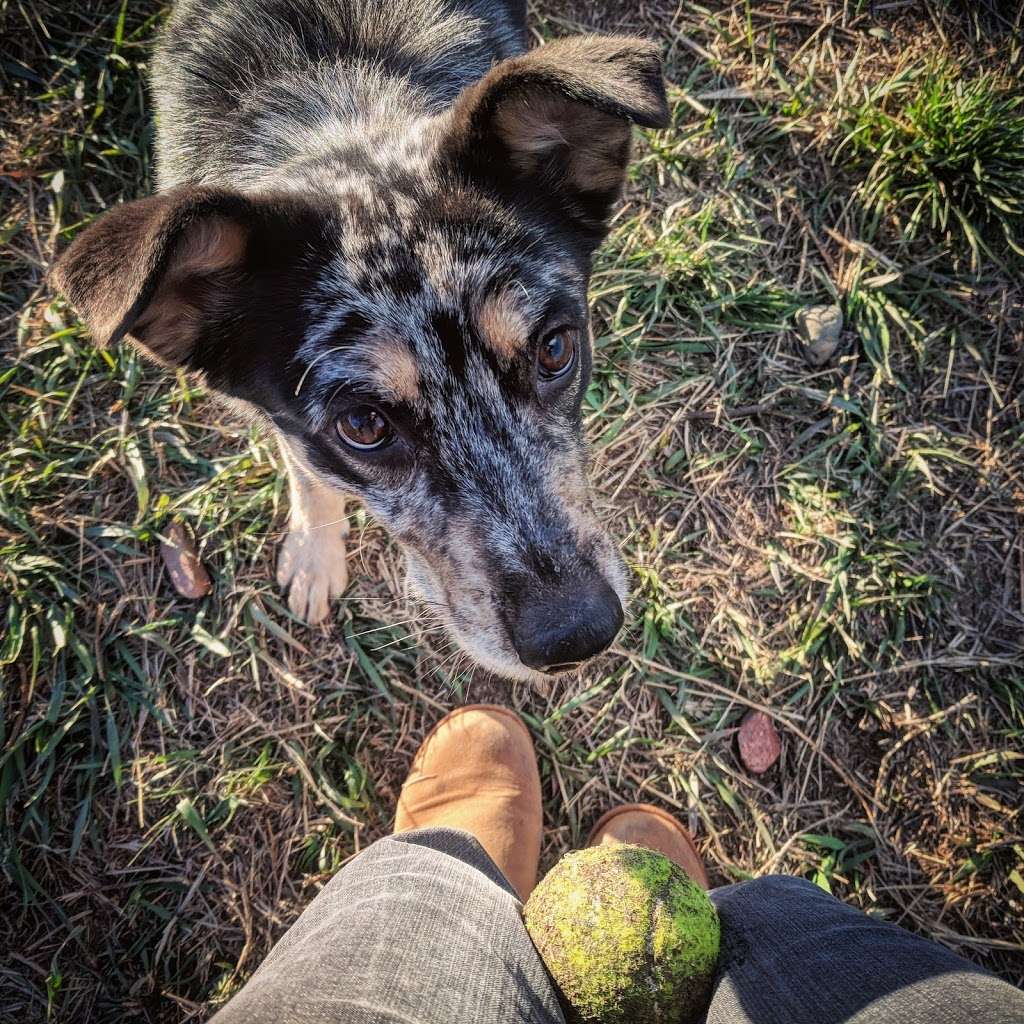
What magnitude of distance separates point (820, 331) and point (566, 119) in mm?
2194

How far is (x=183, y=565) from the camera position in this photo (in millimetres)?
3531

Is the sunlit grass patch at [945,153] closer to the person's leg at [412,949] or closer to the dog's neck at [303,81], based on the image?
the dog's neck at [303,81]

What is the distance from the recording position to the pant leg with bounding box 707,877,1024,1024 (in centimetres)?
190

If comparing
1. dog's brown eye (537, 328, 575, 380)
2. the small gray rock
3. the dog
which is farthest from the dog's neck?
the small gray rock

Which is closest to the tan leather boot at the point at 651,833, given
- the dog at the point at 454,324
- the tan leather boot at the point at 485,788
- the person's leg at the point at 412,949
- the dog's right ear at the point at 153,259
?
the tan leather boot at the point at 485,788

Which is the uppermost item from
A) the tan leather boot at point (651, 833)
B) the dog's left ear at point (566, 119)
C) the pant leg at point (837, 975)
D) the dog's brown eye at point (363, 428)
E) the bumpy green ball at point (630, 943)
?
the dog's left ear at point (566, 119)

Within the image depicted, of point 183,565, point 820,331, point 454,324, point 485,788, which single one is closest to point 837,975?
point 485,788

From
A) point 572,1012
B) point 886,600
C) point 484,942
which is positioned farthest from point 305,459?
point 886,600

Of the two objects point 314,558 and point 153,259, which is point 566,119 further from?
point 314,558

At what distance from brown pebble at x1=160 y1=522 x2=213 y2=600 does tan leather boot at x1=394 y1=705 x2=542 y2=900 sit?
4.50 ft

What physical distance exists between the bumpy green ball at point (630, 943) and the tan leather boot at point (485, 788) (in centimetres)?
75

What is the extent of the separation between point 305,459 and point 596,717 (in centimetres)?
188

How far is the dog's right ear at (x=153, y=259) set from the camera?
1700 millimetres

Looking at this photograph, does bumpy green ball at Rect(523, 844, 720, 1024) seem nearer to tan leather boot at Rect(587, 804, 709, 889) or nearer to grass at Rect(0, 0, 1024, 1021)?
tan leather boot at Rect(587, 804, 709, 889)
